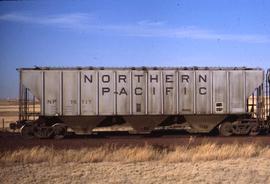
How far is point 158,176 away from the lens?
1093 centimetres

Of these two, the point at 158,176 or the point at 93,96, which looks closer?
the point at 158,176

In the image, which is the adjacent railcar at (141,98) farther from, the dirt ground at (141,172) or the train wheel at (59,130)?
the dirt ground at (141,172)

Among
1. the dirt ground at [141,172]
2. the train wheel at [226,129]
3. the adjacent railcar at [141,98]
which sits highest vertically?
the adjacent railcar at [141,98]

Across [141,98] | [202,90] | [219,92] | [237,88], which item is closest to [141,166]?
[141,98]

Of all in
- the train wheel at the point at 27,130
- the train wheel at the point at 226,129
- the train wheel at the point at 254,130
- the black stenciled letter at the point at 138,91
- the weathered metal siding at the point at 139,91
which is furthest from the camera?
the train wheel at the point at 226,129

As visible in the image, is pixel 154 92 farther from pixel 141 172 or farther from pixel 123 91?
pixel 141 172

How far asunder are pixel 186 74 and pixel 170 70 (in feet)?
2.78

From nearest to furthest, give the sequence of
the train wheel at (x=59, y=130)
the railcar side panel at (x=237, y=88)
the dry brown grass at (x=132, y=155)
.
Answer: the dry brown grass at (x=132, y=155)
the train wheel at (x=59, y=130)
the railcar side panel at (x=237, y=88)

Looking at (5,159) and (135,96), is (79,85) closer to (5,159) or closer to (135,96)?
(135,96)

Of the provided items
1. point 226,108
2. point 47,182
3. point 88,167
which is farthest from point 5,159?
point 226,108

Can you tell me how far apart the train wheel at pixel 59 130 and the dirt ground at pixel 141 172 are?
8.23 meters

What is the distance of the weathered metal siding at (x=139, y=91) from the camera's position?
21125mm

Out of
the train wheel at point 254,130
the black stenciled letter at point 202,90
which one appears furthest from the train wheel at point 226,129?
the black stenciled letter at point 202,90

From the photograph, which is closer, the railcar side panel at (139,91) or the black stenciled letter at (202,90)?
the railcar side panel at (139,91)
